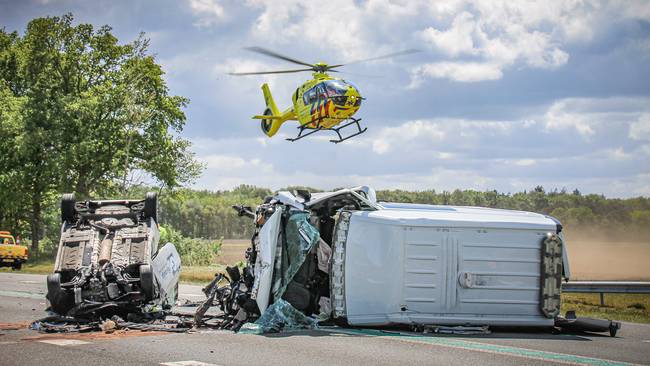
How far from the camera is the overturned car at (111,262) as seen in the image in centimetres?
1099

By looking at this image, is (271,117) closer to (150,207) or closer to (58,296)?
(150,207)

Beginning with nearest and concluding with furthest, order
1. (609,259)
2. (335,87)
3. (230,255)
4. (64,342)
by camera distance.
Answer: (64,342) < (335,87) < (609,259) < (230,255)

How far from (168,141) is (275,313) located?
40.8 meters

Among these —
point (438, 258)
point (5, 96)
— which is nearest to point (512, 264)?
point (438, 258)

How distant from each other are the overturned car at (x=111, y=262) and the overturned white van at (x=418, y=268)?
5.29 feet

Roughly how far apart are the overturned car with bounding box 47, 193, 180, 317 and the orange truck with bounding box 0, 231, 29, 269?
28.3m

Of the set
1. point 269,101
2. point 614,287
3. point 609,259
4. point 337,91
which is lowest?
point 614,287

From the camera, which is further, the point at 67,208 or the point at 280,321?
the point at 67,208

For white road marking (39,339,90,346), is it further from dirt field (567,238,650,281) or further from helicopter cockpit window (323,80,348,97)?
dirt field (567,238,650,281)

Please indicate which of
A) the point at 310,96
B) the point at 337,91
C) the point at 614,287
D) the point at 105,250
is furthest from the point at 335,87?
the point at 105,250

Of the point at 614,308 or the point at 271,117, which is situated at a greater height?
the point at 271,117

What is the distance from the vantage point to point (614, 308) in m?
17.7

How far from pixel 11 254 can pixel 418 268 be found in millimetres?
32767

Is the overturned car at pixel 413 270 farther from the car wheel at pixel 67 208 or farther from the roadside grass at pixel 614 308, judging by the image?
the roadside grass at pixel 614 308
